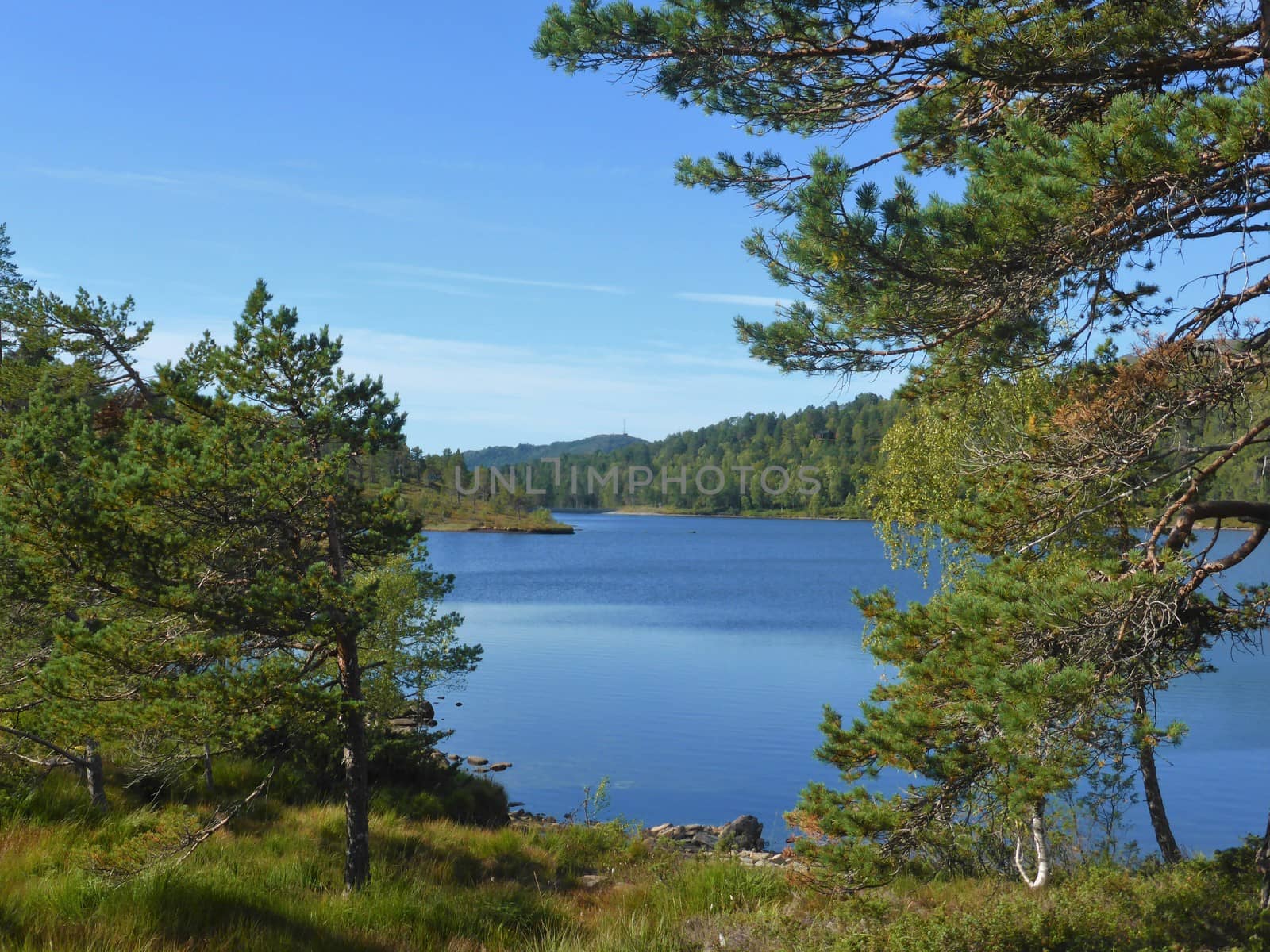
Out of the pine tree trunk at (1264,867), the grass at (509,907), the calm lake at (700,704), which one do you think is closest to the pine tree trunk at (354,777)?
the grass at (509,907)

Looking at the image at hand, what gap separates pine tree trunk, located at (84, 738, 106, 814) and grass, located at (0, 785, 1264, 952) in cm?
36

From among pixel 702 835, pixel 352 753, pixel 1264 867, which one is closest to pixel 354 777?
pixel 352 753

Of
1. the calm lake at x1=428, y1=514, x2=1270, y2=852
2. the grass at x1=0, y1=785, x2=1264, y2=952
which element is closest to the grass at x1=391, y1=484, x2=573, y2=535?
the calm lake at x1=428, y1=514, x2=1270, y2=852

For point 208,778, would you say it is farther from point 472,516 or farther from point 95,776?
point 472,516

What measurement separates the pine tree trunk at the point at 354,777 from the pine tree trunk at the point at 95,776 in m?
3.83

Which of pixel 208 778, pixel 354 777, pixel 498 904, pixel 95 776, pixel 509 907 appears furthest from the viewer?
pixel 208 778

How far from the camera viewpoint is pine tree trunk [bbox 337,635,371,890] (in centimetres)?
1052

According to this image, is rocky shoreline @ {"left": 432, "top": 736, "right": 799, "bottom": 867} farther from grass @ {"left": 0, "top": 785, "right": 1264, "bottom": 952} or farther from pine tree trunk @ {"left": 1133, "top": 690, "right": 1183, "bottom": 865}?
pine tree trunk @ {"left": 1133, "top": 690, "right": 1183, "bottom": 865}

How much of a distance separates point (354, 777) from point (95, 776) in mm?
4464

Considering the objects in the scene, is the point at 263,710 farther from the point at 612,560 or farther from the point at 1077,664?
the point at 612,560

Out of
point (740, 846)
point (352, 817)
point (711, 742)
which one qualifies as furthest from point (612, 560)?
point (352, 817)

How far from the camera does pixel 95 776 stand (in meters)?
12.3

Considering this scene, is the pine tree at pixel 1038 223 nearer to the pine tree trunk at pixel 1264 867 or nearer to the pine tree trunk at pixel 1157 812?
the pine tree trunk at pixel 1264 867

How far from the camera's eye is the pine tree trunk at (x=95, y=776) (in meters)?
11.9
